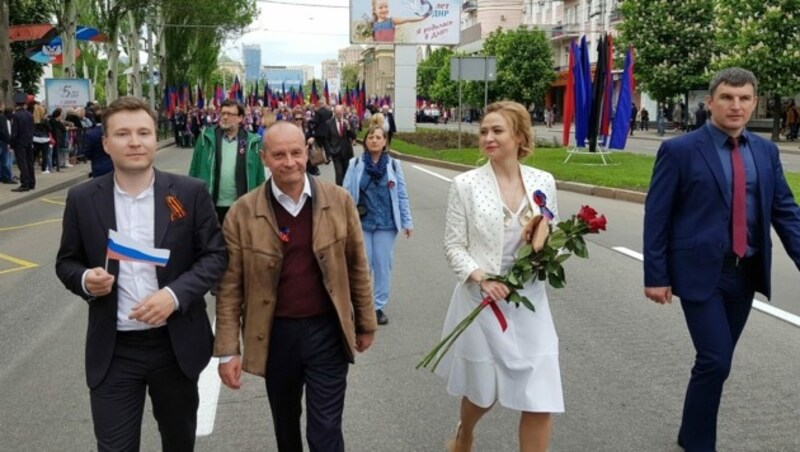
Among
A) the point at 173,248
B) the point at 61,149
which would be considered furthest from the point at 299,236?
the point at 61,149

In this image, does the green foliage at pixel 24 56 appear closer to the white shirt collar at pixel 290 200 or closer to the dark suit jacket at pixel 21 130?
the dark suit jacket at pixel 21 130

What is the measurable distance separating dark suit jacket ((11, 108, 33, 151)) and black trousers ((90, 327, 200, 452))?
15968mm

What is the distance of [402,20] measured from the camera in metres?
42.8

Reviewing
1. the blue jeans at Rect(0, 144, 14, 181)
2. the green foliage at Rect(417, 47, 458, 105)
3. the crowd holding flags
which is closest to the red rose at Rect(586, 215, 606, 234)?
the blue jeans at Rect(0, 144, 14, 181)

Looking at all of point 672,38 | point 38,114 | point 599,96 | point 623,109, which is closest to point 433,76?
point 672,38

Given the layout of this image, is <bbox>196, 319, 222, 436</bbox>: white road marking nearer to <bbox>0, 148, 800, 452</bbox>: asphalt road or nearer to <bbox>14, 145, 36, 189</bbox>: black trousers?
<bbox>0, 148, 800, 452</bbox>: asphalt road

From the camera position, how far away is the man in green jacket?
714 cm

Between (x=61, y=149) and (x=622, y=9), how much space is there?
30.7m

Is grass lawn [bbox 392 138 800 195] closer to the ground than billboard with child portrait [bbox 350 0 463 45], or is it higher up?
closer to the ground

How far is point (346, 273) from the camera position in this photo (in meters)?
3.24

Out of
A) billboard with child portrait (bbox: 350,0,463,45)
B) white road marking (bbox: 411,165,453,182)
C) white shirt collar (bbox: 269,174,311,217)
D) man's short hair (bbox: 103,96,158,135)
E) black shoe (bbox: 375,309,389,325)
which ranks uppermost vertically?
billboard with child portrait (bbox: 350,0,463,45)

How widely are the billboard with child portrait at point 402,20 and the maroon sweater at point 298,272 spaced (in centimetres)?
4055

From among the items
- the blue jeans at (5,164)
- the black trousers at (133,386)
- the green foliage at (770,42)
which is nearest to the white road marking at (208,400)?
the black trousers at (133,386)

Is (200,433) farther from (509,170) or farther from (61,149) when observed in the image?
(61,149)
